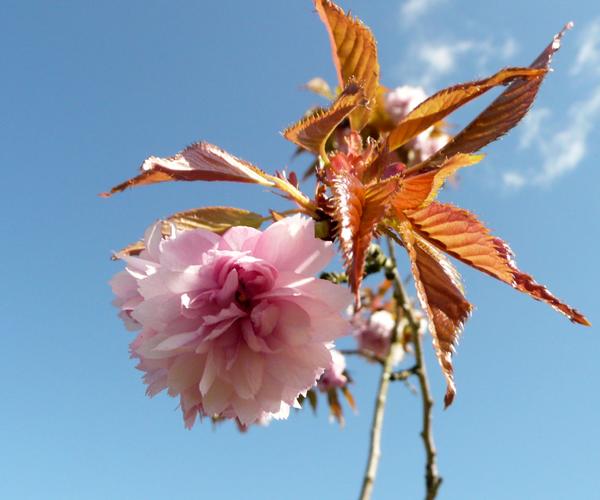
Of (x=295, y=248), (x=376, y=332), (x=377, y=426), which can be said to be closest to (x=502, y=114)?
(x=295, y=248)

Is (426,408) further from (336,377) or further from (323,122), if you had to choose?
(323,122)

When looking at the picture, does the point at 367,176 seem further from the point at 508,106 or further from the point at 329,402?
the point at 329,402

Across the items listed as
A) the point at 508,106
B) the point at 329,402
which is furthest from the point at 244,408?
the point at 329,402

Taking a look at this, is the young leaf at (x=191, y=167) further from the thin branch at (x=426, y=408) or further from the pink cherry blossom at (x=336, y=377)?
the pink cherry blossom at (x=336, y=377)

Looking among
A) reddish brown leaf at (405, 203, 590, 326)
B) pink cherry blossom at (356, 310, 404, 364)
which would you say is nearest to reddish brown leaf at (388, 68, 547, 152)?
reddish brown leaf at (405, 203, 590, 326)

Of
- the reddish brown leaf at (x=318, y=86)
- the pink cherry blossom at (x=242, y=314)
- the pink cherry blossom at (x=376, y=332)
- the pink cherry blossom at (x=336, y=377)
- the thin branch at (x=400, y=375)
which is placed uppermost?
the reddish brown leaf at (x=318, y=86)

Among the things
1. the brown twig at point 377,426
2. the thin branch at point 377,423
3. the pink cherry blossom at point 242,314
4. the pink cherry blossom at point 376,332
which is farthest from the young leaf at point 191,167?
the pink cherry blossom at point 376,332
